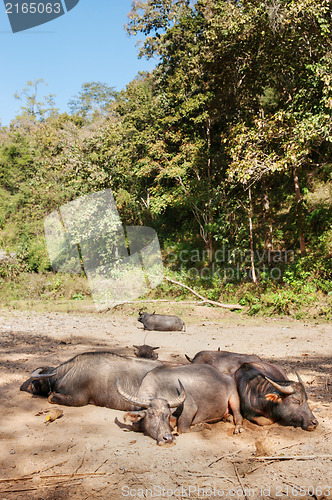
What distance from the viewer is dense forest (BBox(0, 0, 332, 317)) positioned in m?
11.9

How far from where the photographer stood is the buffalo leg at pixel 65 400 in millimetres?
4949

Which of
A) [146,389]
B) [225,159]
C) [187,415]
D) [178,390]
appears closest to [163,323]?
[146,389]

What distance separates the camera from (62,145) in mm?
19188

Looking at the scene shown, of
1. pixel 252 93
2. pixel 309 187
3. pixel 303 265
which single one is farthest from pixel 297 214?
pixel 252 93

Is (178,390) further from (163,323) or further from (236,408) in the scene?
(163,323)

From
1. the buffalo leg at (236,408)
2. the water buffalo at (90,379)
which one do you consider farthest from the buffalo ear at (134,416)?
the buffalo leg at (236,408)

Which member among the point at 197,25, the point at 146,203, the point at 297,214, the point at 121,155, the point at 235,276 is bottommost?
the point at 235,276

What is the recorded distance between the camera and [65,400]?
4.95m

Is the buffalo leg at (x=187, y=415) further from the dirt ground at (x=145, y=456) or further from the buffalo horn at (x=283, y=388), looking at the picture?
the buffalo horn at (x=283, y=388)

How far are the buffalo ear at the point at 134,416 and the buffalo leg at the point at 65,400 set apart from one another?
2.53 feet

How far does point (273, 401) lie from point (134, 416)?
151cm

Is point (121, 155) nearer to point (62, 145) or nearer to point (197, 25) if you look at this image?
point (62, 145)

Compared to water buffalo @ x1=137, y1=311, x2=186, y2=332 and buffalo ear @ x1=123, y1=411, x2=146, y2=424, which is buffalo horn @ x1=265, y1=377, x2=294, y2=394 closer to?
buffalo ear @ x1=123, y1=411, x2=146, y2=424

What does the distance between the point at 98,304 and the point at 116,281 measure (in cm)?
218
